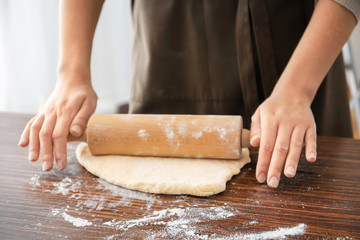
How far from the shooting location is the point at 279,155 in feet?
3.07

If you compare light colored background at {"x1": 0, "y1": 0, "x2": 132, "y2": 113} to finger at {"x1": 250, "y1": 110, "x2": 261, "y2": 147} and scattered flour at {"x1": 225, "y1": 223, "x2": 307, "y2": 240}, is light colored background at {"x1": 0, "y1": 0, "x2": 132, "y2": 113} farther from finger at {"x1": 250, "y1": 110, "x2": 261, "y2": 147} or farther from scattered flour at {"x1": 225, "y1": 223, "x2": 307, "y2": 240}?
scattered flour at {"x1": 225, "y1": 223, "x2": 307, "y2": 240}

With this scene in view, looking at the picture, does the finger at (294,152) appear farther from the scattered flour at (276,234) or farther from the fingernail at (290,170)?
the scattered flour at (276,234)

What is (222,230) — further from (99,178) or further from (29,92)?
(29,92)

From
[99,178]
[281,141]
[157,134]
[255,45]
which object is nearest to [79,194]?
[99,178]

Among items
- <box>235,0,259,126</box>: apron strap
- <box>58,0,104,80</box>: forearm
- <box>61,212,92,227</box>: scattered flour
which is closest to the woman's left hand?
<box>235,0,259,126</box>: apron strap

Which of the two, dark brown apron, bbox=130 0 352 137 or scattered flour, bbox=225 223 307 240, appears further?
dark brown apron, bbox=130 0 352 137

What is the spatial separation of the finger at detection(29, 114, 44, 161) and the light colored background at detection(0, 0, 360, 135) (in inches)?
90.6

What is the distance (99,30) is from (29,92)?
918mm

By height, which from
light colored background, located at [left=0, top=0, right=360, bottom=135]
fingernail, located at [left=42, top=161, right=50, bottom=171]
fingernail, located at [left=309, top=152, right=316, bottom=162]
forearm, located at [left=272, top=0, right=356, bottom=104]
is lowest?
light colored background, located at [left=0, top=0, right=360, bottom=135]

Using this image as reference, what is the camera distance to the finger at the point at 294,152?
2.98 ft

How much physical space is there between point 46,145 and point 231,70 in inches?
28.0

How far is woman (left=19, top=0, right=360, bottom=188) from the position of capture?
103 cm

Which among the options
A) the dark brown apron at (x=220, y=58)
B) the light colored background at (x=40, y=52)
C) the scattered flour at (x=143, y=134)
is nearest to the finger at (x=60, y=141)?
the scattered flour at (x=143, y=134)

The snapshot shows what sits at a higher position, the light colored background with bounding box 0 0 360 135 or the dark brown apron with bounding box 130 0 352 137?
the dark brown apron with bounding box 130 0 352 137
